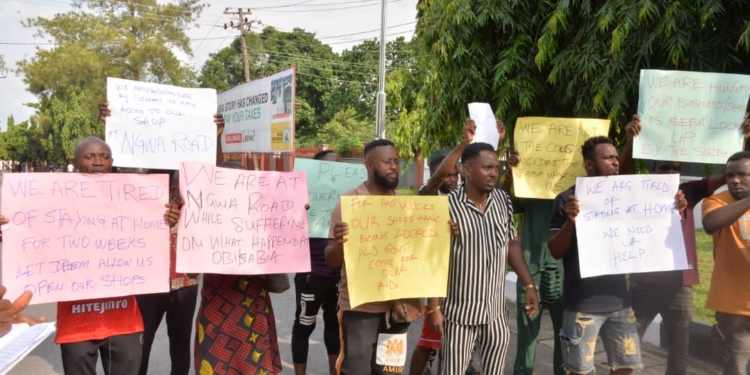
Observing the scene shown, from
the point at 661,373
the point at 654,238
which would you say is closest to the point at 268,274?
the point at 654,238

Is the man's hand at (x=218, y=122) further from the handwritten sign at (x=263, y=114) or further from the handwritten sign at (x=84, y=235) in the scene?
the handwritten sign at (x=263, y=114)

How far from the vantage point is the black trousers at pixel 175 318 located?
11.1 feet

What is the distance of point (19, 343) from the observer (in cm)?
486

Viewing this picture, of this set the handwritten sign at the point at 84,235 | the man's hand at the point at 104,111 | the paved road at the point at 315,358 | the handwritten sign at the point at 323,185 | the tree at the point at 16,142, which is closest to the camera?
the handwritten sign at the point at 84,235

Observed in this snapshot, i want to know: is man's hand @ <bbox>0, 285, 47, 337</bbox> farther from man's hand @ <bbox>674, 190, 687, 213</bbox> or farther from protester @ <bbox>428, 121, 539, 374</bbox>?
man's hand @ <bbox>674, 190, 687, 213</bbox>

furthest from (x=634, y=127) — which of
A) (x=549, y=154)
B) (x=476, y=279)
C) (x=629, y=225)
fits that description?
(x=476, y=279)

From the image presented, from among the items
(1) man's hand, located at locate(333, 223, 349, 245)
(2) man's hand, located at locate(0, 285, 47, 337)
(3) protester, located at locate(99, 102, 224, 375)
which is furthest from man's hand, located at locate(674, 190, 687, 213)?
(2) man's hand, located at locate(0, 285, 47, 337)

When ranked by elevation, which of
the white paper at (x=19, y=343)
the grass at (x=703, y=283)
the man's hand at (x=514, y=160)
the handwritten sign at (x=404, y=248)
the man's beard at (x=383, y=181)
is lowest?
the white paper at (x=19, y=343)

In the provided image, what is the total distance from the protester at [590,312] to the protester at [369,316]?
0.93 metres

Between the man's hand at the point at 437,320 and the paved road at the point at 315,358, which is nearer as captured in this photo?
the man's hand at the point at 437,320

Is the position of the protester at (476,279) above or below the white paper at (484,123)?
below

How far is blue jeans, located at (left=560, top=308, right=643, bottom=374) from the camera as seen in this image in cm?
302

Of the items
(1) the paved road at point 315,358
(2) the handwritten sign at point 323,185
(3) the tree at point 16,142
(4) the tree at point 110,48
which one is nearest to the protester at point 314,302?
(2) the handwritten sign at point 323,185

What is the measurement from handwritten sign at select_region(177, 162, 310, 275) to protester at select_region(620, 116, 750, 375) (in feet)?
6.97
